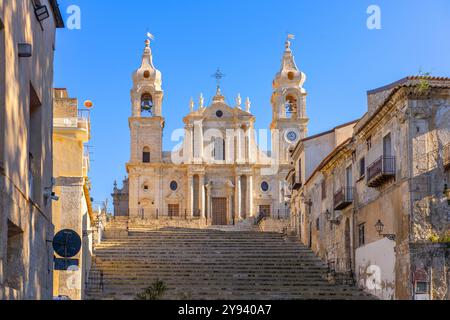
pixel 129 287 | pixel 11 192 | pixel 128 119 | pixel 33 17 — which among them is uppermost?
pixel 128 119

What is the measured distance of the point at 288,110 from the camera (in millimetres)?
68312

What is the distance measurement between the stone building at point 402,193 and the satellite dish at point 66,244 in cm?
1205

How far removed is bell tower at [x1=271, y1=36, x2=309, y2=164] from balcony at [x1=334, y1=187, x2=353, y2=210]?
3177cm

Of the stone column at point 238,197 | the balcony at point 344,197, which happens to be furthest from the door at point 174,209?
the balcony at point 344,197

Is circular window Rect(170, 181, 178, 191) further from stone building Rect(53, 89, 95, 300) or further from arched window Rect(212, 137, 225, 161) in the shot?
stone building Rect(53, 89, 95, 300)

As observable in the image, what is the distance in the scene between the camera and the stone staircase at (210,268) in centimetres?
3117

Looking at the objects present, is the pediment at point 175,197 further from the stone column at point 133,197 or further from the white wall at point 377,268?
the white wall at point 377,268

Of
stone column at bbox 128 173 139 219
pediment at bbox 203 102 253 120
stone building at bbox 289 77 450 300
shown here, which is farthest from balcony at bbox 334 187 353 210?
pediment at bbox 203 102 253 120

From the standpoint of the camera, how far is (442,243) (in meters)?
25.0

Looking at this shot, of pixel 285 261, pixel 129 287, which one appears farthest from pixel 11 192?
pixel 285 261
